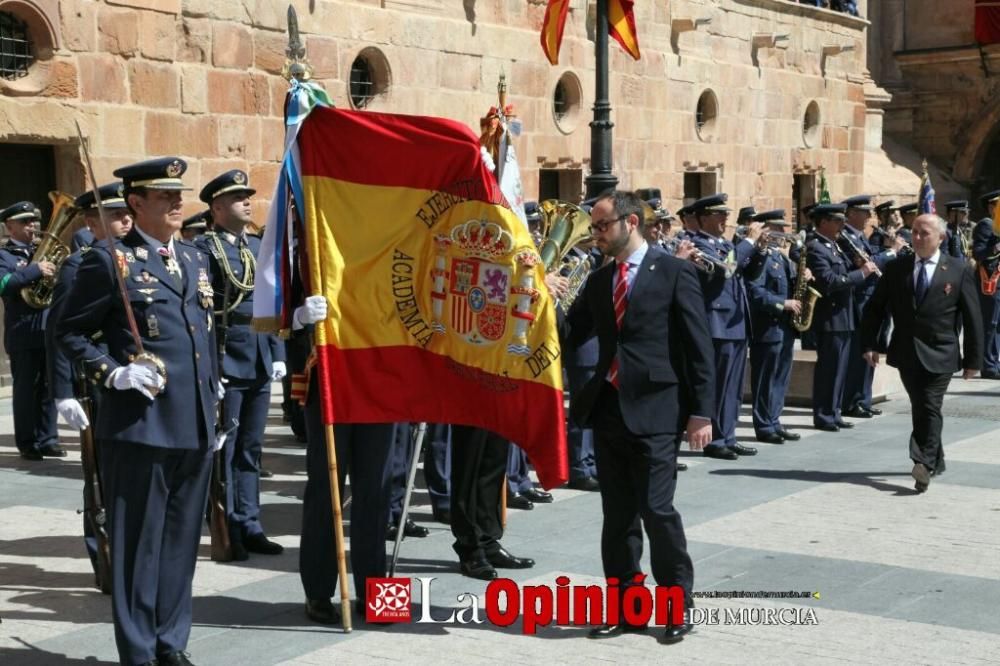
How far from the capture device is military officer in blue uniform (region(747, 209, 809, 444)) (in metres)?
12.8

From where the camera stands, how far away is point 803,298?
44.0 ft

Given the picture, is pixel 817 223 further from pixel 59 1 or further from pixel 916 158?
pixel 916 158

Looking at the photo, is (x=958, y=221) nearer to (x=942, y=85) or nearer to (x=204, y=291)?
(x=204, y=291)

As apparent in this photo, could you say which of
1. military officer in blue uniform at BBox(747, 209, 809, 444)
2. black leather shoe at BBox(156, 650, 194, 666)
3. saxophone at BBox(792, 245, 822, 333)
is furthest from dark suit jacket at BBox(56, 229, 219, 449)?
saxophone at BBox(792, 245, 822, 333)

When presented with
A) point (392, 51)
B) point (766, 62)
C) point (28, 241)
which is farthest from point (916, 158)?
point (28, 241)

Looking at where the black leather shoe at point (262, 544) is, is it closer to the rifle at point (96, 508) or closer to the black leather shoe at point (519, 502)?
the rifle at point (96, 508)

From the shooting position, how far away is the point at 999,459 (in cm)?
1162

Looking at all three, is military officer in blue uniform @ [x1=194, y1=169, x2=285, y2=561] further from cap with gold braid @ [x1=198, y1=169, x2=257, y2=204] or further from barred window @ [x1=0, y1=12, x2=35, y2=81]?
barred window @ [x1=0, y1=12, x2=35, y2=81]

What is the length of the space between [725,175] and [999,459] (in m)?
15.1

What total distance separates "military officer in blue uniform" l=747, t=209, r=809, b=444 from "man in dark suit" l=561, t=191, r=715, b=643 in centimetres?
593

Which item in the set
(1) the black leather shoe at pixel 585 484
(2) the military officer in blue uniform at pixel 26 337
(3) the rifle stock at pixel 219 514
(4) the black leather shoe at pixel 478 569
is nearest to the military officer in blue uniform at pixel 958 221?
(1) the black leather shoe at pixel 585 484

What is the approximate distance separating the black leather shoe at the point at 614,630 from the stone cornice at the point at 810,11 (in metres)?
21.0

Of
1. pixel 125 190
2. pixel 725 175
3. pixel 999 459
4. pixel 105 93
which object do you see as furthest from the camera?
pixel 725 175

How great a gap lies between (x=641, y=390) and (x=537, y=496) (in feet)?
10.5
